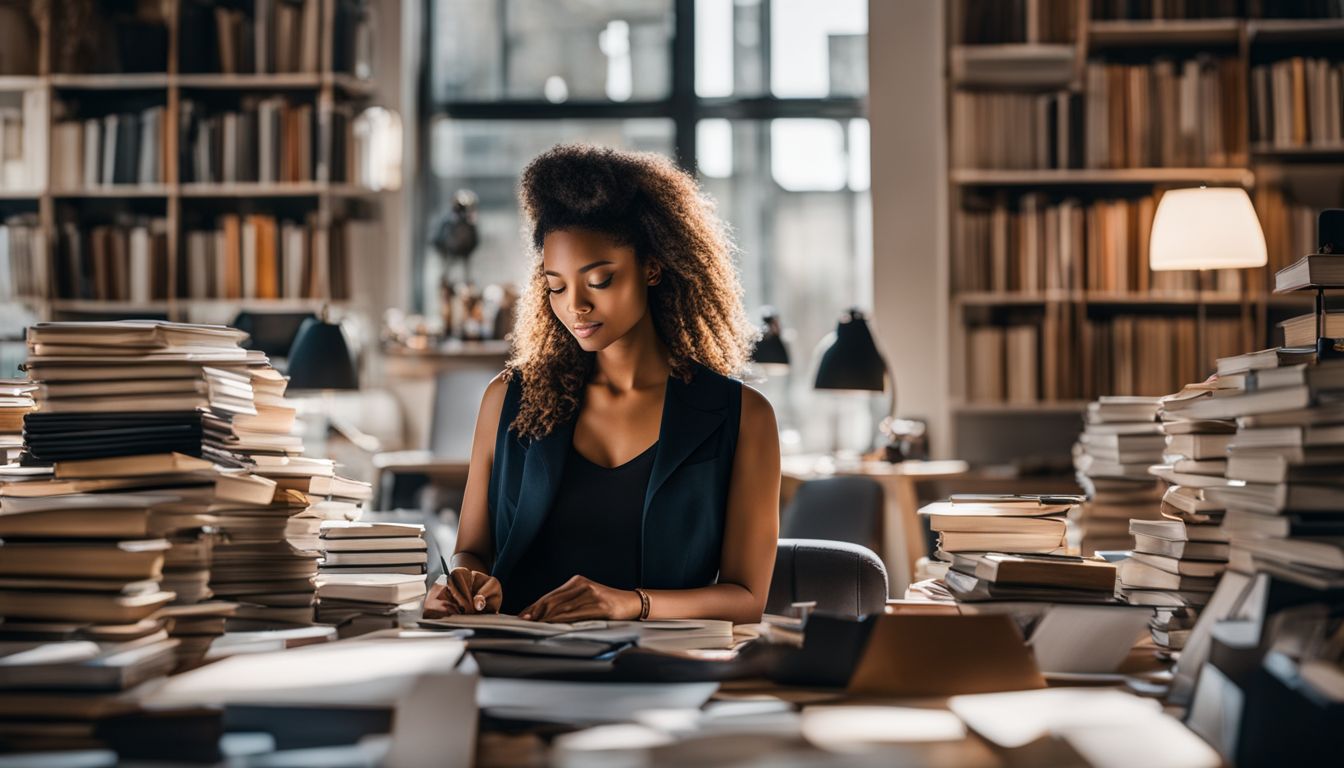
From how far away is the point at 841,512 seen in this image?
11.3 ft

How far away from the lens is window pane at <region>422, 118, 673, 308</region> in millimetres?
5805

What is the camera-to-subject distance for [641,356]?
1.94 meters

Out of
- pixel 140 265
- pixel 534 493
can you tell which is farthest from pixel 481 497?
pixel 140 265

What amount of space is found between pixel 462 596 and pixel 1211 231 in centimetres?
321

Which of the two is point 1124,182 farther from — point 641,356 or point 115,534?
point 115,534

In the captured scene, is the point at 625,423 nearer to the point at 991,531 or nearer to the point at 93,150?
the point at 991,531

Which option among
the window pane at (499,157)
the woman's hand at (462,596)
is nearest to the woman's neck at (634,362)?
the woman's hand at (462,596)

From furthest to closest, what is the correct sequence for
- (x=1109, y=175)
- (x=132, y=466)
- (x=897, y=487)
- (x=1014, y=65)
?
(x=1014, y=65), (x=1109, y=175), (x=897, y=487), (x=132, y=466)

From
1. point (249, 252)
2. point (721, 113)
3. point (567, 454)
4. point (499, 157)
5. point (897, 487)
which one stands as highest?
point (721, 113)

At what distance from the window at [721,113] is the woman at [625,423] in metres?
3.77

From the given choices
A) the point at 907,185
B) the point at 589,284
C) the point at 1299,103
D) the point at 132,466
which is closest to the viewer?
the point at 132,466

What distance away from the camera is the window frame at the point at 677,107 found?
226 inches

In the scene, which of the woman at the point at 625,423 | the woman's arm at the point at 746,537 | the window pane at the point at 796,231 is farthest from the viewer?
the window pane at the point at 796,231

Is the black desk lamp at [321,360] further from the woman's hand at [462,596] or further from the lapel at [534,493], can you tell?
the woman's hand at [462,596]
